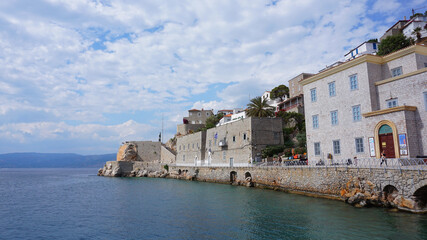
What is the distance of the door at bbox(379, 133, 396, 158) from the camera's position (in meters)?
18.0

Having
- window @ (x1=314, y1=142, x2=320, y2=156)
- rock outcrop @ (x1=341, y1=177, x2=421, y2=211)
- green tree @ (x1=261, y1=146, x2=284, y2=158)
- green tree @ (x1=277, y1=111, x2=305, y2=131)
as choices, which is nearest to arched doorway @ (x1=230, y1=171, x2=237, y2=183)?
green tree @ (x1=261, y1=146, x2=284, y2=158)

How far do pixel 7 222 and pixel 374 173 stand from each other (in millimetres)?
24239

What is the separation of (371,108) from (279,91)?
144ft

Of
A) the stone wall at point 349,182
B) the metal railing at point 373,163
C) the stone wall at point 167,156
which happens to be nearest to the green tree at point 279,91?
the stone wall at point 167,156

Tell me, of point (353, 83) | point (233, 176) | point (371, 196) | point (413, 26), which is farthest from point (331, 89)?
point (413, 26)

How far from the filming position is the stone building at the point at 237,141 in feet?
111

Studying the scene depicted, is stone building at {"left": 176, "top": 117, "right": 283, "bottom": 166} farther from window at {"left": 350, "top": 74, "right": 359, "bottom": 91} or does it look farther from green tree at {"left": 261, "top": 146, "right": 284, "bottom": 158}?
window at {"left": 350, "top": 74, "right": 359, "bottom": 91}

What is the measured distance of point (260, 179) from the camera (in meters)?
28.2

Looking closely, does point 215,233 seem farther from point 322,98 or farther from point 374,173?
point 322,98

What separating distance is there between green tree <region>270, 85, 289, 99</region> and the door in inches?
1726

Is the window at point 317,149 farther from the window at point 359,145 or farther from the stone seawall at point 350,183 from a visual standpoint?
the window at point 359,145

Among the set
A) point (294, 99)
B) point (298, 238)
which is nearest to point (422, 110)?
point (298, 238)

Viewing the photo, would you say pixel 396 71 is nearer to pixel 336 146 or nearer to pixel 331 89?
pixel 331 89

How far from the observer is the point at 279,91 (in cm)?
6322
